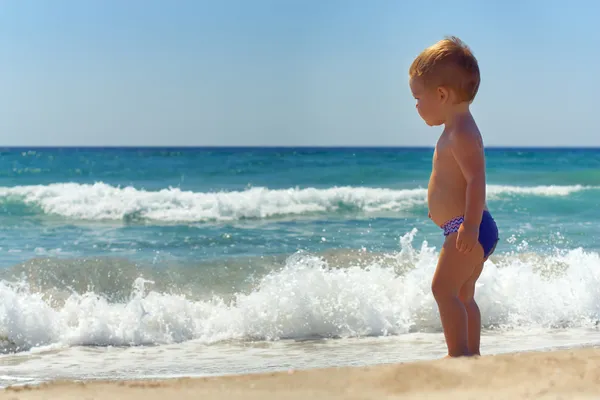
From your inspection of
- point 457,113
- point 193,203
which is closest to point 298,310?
point 457,113

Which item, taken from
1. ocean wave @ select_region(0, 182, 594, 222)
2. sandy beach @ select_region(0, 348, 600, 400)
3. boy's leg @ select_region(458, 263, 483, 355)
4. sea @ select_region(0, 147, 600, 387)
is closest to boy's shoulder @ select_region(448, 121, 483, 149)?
boy's leg @ select_region(458, 263, 483, 355)

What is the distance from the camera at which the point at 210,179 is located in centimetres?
2558

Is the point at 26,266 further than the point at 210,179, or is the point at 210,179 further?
the point at 210,179

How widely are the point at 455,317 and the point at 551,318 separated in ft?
11.0

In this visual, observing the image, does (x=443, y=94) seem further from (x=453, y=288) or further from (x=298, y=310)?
(x=298, y=310)

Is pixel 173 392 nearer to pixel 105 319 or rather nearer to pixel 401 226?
pixel 105 319

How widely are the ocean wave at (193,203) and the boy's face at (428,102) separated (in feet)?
34.1

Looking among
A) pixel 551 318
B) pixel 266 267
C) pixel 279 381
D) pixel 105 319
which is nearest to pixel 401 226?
pixel 266 267

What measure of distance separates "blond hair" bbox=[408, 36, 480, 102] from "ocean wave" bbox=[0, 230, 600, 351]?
305 centimetres

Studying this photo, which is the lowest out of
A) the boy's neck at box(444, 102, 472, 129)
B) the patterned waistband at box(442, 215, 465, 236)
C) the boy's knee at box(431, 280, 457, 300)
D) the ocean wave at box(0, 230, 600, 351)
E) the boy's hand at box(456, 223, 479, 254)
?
the ocean wave at box(0, 230, 600, 351)

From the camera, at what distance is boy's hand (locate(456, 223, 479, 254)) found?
301cm

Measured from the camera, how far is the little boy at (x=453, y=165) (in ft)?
10.1

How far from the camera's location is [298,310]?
6016 mm

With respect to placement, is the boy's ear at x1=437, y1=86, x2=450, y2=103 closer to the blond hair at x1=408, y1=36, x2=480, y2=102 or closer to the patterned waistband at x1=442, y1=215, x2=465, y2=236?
the blond hair at x1=408, y1=36, x2=480, y2=102
